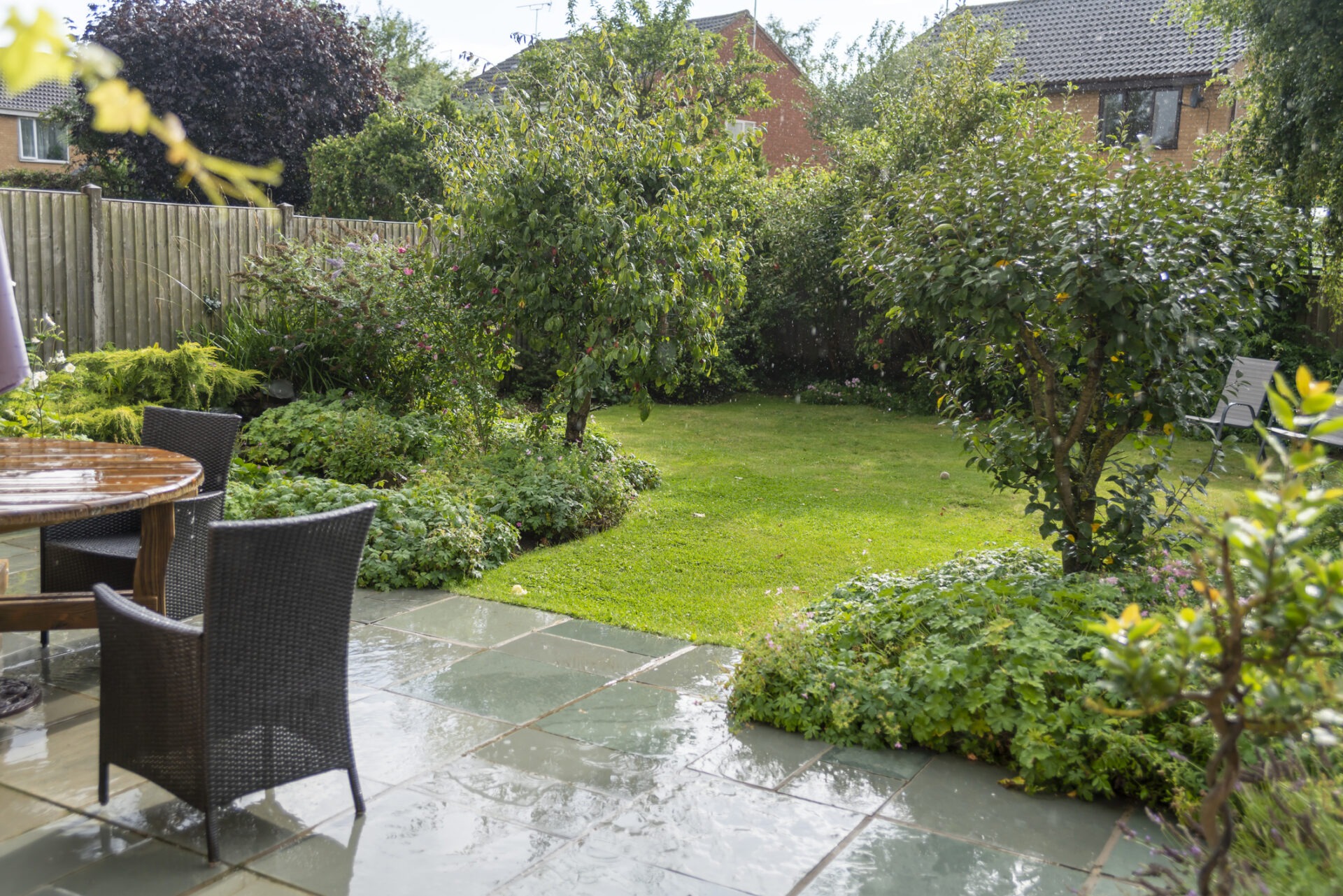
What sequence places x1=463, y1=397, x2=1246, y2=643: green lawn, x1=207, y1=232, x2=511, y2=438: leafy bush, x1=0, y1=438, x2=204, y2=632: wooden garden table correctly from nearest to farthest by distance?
x1=0, y1=438, x2=204, y2=632: wooden garden table, x1=463, y1=397, x2=1246, y2=643: green lawn, x1=207, y1=232, x2=511, y2=438: leafy bush

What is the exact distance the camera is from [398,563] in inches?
226

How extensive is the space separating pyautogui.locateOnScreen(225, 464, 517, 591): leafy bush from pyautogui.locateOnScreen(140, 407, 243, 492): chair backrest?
3.52 feet

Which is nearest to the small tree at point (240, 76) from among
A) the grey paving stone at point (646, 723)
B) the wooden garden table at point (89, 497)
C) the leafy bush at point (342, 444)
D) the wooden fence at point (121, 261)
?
the wooden fence at point (121, 261)

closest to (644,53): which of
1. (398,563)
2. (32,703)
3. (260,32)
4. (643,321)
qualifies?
(260,32)

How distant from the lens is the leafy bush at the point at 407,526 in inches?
227

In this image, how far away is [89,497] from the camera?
135 inches

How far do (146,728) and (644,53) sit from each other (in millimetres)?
15942

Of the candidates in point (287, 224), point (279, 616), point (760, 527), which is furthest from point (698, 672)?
point (287, 224)

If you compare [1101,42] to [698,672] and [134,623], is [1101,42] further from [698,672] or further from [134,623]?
[134,623]

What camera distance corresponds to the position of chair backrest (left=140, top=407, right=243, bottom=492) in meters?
4.81

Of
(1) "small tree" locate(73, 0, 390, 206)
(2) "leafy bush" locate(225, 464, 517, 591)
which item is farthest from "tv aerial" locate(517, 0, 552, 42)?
(2) "leafy bush" locate(225, 464, 517, 591)

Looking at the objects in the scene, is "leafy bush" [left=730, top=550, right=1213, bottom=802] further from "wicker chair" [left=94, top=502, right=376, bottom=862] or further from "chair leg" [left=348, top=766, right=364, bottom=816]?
"wicker chair" [left=94, top=502, right=376, bottom=862]

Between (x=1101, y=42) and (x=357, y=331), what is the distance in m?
22.2

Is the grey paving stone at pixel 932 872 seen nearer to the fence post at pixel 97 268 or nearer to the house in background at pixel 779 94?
the fence post at pixel 97 268
